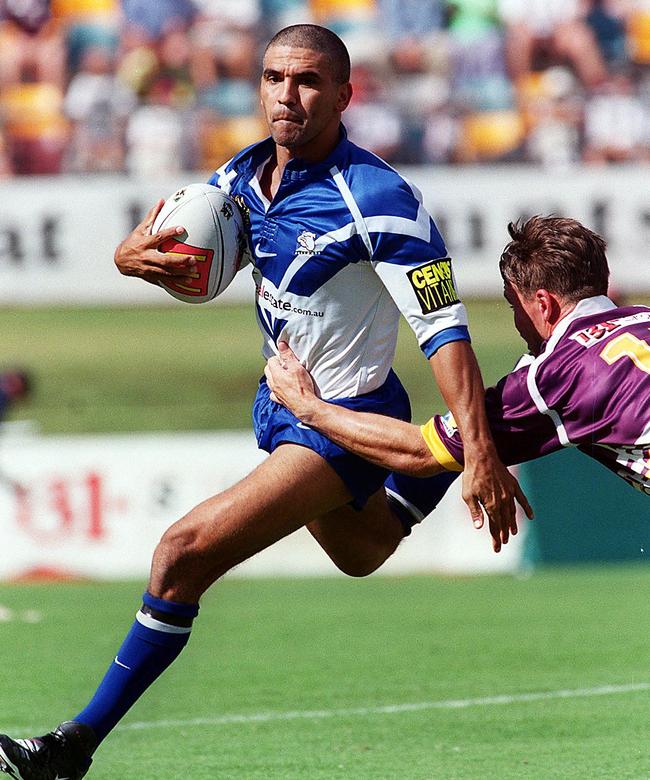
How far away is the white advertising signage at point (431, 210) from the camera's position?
16312 millimetres

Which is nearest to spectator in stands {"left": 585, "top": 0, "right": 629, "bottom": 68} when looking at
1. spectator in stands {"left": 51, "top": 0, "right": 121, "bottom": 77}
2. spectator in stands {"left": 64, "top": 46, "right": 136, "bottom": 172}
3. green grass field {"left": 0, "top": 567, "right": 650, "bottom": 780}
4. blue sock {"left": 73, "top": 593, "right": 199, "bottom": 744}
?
spectator in stands {"left": 64, "top": 46, "right": 136, "bottom": 172}

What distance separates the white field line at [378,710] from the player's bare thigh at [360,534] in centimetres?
92

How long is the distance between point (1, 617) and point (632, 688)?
16.3 ft

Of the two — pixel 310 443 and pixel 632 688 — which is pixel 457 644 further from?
pixel 310 443

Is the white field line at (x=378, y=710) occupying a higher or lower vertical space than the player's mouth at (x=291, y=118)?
lower

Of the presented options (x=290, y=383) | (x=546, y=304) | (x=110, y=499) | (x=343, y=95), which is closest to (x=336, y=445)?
(x=290, y=383)

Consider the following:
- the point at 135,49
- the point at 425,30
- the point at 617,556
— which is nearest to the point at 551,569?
the point at 617,556

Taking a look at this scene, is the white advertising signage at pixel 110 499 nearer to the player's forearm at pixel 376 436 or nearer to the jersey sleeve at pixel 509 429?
the player's forearm at pixel 376 436

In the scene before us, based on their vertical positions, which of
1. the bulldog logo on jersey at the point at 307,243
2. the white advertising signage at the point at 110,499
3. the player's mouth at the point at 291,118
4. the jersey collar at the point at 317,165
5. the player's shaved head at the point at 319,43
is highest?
the player's shaved head at the point at 319,43

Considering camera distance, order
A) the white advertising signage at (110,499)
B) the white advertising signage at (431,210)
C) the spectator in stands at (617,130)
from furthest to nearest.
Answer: the spectator in stands at (617,130)
the white advertising signage at (431,210)
the white advertising signage at (110,499)

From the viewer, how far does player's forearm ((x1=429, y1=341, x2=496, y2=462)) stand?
4.25m

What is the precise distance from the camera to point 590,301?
4.14 metres

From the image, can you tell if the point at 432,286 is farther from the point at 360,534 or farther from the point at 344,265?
the point at 360,534

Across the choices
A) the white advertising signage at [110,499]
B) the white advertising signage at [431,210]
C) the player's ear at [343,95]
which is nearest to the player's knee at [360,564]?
the player's ear at [343,95]
